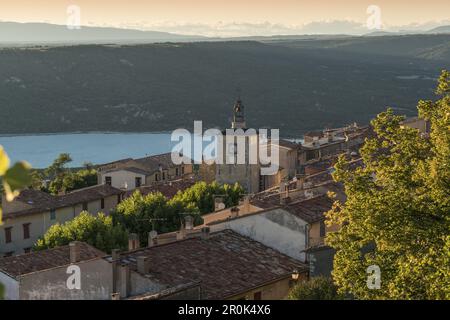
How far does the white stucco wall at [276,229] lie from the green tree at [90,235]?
7.42m

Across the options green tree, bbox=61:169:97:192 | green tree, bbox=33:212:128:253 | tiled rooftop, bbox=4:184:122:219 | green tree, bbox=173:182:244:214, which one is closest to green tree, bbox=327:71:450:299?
green tree, bbox=33:212:128:253

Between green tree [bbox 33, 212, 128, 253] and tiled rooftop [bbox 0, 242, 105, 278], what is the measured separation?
455 cm

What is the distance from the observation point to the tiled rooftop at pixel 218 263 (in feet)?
64.0

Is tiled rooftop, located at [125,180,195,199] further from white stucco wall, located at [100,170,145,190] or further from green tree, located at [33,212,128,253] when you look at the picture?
green tree, located at [33,212,128,253]

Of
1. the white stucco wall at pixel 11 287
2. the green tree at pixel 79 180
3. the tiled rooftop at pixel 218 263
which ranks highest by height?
the tiled rooftop at pixel 218 263

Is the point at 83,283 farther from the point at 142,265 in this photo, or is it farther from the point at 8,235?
the point at 8,235

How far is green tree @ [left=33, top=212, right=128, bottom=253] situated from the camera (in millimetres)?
30750

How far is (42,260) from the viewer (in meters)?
25.2

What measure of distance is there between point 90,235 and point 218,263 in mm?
11533

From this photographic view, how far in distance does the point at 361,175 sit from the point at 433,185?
1.72 meters

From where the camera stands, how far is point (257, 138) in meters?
52.9

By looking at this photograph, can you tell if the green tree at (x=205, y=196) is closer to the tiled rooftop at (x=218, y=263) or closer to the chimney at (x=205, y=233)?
the chimney at (x=205, y=233)

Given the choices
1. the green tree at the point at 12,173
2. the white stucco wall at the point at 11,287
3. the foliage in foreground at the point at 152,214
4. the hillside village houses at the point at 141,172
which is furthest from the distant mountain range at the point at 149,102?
the green tree at the point at 12,173
